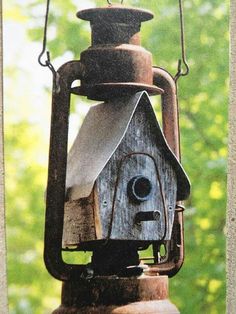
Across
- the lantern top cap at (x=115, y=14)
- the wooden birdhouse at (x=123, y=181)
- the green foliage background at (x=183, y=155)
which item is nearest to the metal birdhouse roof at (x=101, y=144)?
the wooden birdhouse at (x=123, y=181)

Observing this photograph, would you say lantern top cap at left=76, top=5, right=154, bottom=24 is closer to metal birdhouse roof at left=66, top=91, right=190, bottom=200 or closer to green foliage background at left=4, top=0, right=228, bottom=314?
metal birdhouse roof at left=66, top=91, right=190, bottom=200

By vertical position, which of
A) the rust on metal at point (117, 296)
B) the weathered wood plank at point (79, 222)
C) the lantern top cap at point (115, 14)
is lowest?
the rust on metal at point (117, 296)

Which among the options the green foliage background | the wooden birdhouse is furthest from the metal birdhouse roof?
the green foliage background

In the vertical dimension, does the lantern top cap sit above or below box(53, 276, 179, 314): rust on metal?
above

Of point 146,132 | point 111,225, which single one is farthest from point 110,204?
point 146,132

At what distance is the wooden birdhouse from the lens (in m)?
1.62

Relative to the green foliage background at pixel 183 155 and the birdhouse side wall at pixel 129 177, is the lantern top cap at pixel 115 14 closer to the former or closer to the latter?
the birdhouse side wall at pixel 129 177

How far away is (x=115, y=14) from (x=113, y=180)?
31cm

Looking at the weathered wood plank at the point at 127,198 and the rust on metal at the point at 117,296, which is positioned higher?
the weathered wood plank at the point at 127,198

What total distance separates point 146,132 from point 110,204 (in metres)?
0.15

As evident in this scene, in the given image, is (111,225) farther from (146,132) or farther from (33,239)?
(33,239)

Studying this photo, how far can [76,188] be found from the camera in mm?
1649

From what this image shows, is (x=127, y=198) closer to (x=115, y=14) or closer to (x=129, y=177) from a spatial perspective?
(x=129, y=177)

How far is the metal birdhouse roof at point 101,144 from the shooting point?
1.62 m
